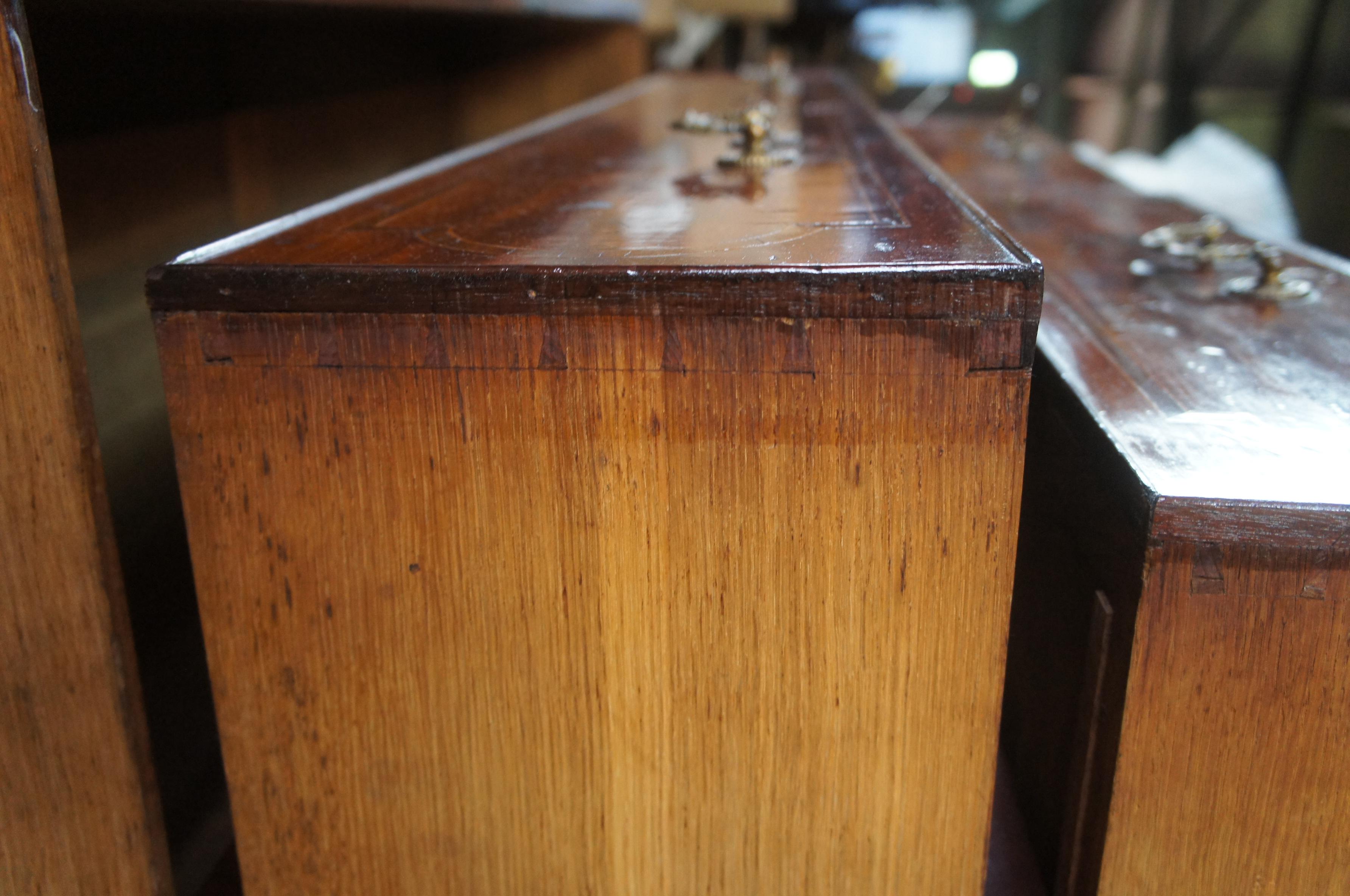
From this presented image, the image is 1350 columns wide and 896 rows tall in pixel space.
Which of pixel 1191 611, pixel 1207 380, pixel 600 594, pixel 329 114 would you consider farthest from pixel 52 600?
pixel 329 114

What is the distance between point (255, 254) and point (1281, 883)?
830 millimetres

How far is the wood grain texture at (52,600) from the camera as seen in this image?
2.11 ft

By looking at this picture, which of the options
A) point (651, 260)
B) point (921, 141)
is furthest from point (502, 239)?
point (921, 141)

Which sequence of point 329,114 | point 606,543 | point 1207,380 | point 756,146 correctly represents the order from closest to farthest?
point 606,543
point 1207,380
point 756,146
point 329,114

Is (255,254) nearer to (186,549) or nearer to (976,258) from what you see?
(976,258)

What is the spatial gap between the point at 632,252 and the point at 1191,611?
445 millimetres

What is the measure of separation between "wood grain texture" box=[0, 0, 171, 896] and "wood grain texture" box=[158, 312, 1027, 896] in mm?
81

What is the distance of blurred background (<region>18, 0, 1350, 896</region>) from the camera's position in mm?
1219

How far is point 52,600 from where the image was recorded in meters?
0.70

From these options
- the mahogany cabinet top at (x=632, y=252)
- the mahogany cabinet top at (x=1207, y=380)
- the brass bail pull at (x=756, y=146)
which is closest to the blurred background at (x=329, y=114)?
the mahogany cabinet top at (x=632, y=252)

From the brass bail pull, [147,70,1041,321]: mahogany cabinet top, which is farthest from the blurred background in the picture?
the brass bail pull

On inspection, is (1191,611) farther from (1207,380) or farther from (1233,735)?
(1207,380)

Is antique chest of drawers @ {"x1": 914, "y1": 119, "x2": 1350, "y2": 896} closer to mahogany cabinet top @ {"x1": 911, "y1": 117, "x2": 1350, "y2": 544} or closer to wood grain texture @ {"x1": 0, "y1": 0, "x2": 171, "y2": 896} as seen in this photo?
mahogany cabinet top @ {"x1": 911, "y1": 117, "x2": 1350, "y2": 544}

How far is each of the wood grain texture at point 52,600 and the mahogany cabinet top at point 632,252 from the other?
0.10 metres
